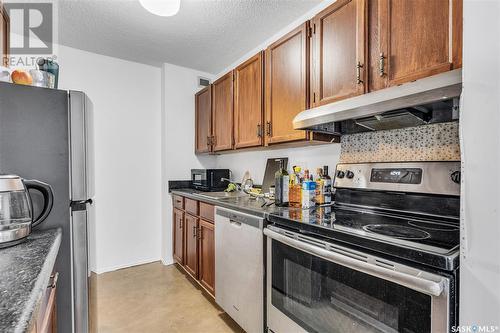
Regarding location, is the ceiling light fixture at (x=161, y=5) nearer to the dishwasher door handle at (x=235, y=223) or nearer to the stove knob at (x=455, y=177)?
the dishwasher door handle at (x=235, y=223)

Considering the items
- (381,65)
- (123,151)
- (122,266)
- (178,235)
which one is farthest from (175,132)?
(381,65)

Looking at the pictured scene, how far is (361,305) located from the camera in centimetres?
101

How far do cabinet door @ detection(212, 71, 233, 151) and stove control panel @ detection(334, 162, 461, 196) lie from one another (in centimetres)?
126

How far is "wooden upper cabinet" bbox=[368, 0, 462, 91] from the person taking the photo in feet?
3.56

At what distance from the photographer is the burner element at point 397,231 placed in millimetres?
1013

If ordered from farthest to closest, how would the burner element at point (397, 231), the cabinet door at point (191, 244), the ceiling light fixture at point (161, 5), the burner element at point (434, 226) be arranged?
the cabinet door at point (191, 244) < the ceiling light fixture at point (161, 5) < the burner element at point (434, 226) < the burner element at point (397, 231)

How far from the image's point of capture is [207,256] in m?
2.21

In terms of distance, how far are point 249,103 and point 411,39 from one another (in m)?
A: 1.34

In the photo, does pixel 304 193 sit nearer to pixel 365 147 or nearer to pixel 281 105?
pixel 365 147

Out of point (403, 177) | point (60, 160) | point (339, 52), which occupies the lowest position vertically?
point (403, 177)

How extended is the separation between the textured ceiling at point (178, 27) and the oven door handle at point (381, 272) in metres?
1.79

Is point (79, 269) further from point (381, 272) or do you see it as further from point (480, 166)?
point (480, 166)

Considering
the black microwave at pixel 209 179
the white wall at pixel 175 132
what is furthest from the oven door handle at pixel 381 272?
the white wall at pixel 175 132

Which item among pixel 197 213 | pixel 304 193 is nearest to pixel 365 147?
pixel 304 193
